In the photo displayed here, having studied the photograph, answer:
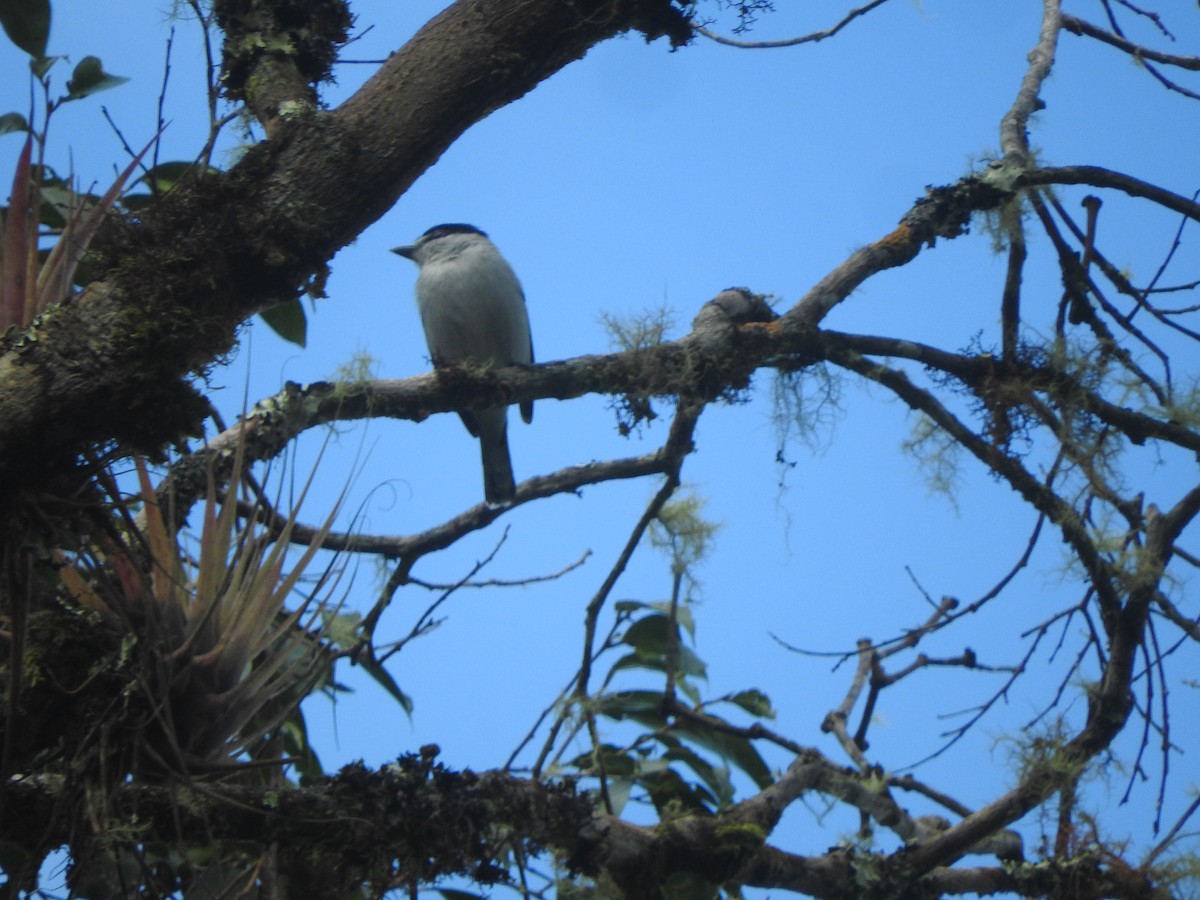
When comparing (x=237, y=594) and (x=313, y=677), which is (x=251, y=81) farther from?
(x=313, y=677)

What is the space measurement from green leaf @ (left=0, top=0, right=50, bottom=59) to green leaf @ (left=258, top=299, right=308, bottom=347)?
3.32 feet

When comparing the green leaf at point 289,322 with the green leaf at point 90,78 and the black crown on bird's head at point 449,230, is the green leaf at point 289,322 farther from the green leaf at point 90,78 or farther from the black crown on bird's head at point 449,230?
the black crown on bird's head at point 449,230

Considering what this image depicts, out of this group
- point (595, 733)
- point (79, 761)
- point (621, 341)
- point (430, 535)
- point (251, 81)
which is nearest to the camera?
point (79, 761)

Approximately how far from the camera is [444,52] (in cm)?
203

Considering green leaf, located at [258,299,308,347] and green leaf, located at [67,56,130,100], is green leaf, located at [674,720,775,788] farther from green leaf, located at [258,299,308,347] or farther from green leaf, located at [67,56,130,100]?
green leaf, located at [67,56,130,100]

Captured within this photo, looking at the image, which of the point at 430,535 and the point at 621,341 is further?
the point at 430,535

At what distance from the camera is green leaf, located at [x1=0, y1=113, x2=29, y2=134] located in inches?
118

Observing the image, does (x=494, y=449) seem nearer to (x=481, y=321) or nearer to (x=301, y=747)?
(x=481, y=321)

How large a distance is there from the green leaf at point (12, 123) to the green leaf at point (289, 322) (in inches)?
31.5

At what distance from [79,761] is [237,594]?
0.41m

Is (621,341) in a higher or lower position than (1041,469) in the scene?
higher

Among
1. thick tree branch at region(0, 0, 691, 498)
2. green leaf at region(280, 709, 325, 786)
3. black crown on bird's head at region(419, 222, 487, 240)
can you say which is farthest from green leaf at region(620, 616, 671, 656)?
black crown on bird's head at region(419, 222, 487, 240)

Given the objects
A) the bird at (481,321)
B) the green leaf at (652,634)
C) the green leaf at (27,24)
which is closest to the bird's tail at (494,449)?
the bird at (481,321)

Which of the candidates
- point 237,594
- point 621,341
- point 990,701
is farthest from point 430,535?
point 990,701
